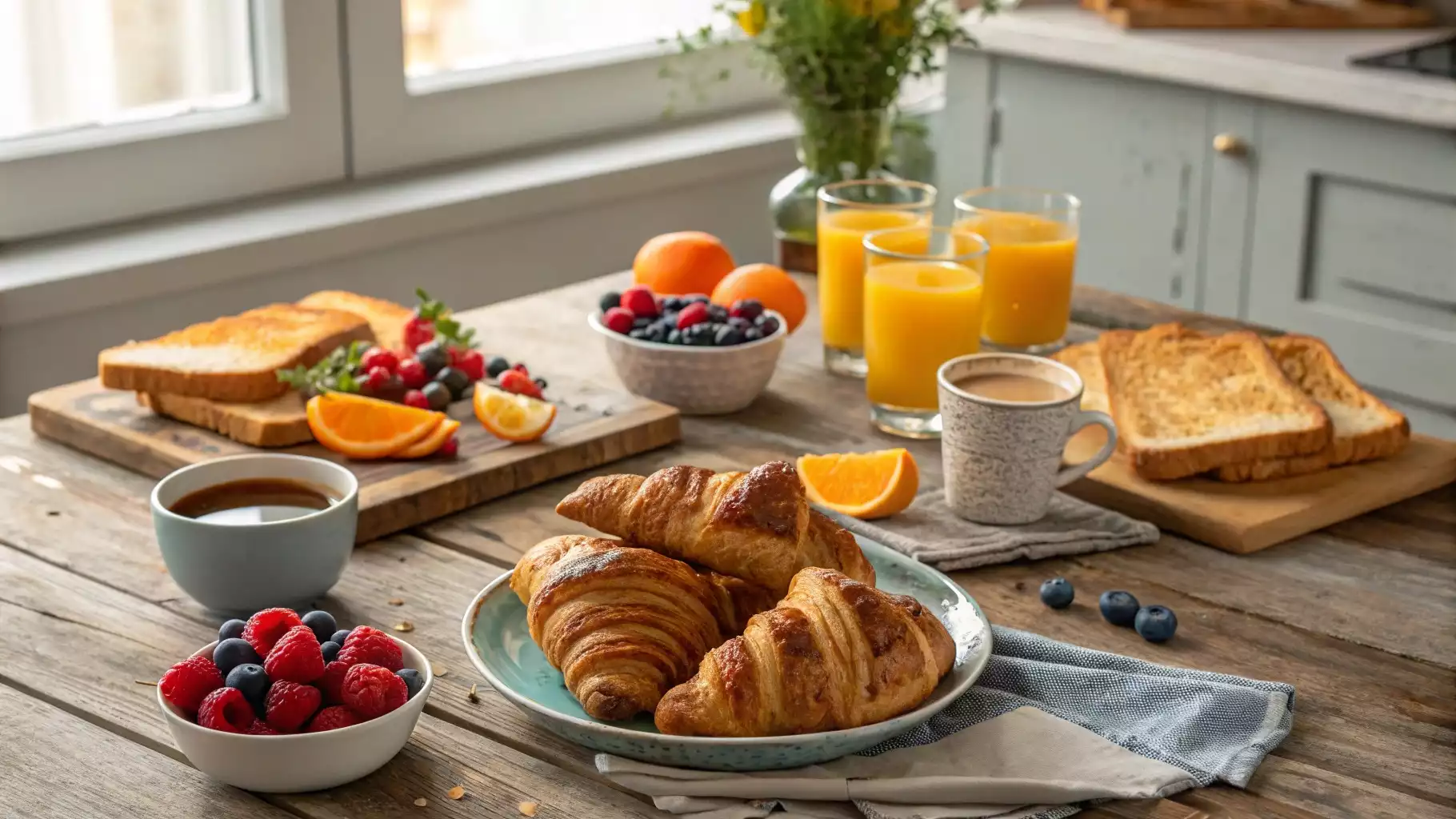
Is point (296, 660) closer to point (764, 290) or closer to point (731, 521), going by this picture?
point (731, 521)

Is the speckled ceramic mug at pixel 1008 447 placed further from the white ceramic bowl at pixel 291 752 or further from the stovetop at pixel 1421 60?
the stovetop at pixel 1421 60

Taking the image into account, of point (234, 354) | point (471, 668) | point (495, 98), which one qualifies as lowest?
point (471, 668)

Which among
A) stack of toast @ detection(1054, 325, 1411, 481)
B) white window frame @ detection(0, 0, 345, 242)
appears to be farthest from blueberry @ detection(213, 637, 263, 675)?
white window frame @ detection(0, 0, 345, 242)

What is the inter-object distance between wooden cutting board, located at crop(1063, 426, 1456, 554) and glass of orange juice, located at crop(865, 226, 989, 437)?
0.16 m

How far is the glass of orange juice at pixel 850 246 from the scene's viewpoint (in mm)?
1793

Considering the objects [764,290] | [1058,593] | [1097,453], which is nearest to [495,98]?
[764,290]

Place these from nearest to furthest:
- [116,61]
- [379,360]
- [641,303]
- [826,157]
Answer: [379,360], [641,303], [826,157], [116,61]

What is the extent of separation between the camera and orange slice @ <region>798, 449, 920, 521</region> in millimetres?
1403

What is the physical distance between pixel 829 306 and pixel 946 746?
0.85 m

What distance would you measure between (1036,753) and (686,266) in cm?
98

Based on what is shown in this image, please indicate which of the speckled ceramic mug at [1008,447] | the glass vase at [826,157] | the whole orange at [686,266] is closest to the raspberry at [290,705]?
the speckled ceramic mug at [1008,447]

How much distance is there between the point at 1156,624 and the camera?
3.94ft

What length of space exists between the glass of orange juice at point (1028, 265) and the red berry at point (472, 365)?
21.8 inches

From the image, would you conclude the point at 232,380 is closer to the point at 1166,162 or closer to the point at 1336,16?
the point at 1166,162
